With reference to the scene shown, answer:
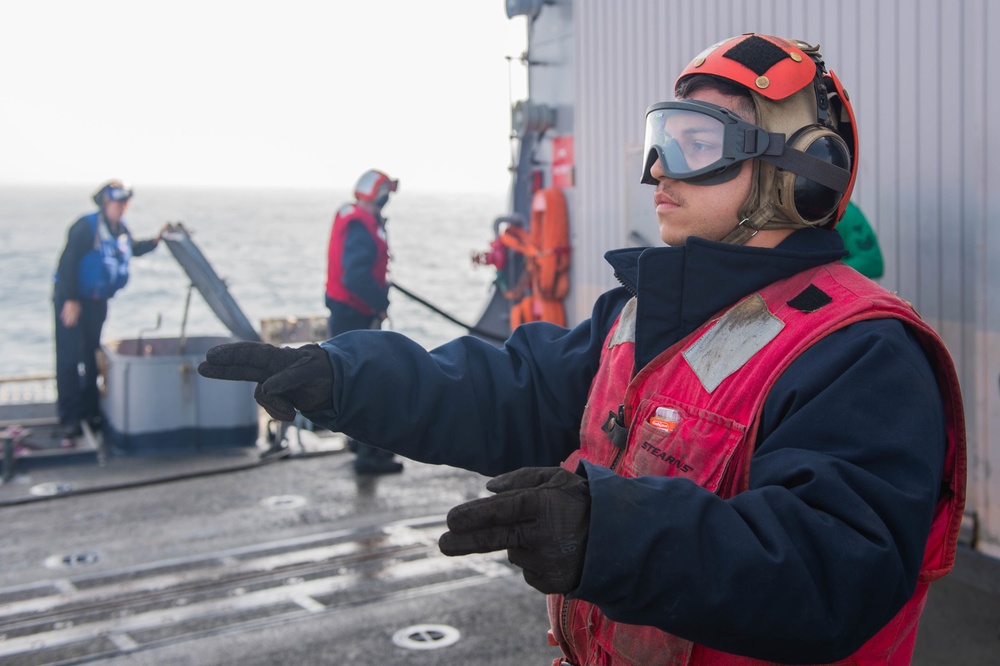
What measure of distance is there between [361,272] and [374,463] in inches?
55.3

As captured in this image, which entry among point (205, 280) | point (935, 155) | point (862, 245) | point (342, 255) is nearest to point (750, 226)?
point (862, 245)

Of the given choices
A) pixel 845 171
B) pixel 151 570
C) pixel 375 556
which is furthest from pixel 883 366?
pixel 151 570

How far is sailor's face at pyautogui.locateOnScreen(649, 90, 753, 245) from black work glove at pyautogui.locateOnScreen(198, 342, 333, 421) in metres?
0.66

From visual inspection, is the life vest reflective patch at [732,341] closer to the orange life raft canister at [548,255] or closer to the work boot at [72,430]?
the orange life raft canister at [548,255]

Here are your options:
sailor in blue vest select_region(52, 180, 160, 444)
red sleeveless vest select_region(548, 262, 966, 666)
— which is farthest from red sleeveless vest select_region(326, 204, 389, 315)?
red sleeveless vest select_region(548, 262, 966, 666)

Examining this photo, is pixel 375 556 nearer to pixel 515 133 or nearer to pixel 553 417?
pixel 553 417

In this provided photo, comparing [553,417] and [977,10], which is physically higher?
[977,10]

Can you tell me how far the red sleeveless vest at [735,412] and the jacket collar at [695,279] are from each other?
2 cm

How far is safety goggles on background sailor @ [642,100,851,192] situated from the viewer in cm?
160

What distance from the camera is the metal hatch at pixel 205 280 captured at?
805 cm

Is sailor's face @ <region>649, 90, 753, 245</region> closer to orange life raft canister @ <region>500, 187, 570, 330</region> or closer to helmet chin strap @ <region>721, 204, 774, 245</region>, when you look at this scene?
helmet chin strap @ <region>721, 204, 774, 245</region>

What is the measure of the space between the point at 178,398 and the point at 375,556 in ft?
10.8

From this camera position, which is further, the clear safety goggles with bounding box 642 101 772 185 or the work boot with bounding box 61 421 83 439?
the work boot with bounding box 61 421 83 439

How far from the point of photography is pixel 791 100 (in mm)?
1646
